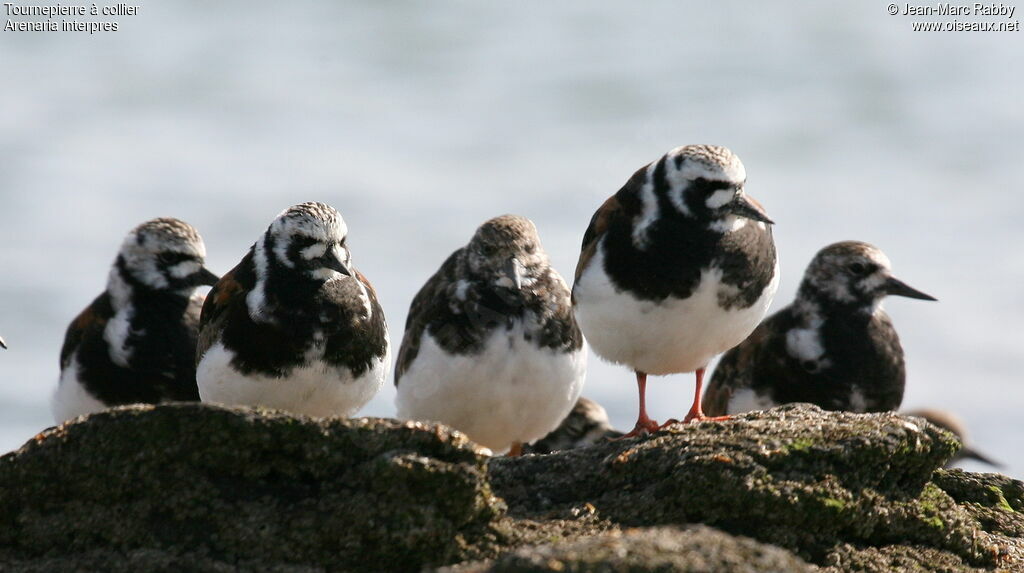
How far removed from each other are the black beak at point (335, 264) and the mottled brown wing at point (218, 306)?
43 centimetres

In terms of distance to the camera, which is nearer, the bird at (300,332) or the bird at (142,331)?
the bird at (300,332)

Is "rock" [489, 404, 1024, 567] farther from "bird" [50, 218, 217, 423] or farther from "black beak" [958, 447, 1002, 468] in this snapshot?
"black beak" [958, 447, 1002, 468]

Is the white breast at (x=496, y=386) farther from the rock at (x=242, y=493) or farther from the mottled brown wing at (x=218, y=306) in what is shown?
the rock at (x=242, y=493)

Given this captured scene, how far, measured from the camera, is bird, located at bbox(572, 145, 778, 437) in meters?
→ 6.75

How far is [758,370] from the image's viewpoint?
Result: 8.85 m

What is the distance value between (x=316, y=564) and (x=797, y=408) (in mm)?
2209

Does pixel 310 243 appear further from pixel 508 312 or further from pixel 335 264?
pixel 508 312

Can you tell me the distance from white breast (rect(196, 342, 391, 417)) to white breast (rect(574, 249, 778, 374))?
3.67ft

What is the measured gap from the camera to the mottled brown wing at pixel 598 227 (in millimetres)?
7180

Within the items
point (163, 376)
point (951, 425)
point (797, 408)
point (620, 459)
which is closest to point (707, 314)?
point (797, 408)

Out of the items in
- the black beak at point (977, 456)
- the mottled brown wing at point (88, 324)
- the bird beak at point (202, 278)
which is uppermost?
the bird beak at point (202, 278)

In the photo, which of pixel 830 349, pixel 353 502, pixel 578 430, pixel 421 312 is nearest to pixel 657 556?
pixel 353 502

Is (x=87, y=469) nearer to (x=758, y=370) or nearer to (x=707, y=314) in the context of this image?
(x=707, y=314)

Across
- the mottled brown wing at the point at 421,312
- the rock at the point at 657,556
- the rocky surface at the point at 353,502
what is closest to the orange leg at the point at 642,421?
the mottled brown wing at the point at 421,312
